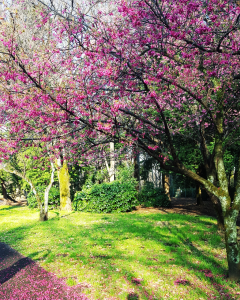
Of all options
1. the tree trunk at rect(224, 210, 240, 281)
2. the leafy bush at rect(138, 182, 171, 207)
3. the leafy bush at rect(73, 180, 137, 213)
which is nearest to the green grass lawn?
the tree trunk at rect(224, 210, 240, 281)

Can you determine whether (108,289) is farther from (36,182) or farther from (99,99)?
(36,182)

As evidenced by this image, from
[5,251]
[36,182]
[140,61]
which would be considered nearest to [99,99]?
[140,61]

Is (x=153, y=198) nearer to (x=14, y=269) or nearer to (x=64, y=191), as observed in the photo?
(x=64, y=191)

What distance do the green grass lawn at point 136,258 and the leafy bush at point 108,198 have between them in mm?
6438

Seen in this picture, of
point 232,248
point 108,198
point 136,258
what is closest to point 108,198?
point 108,198

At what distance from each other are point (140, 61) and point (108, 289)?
554 cm

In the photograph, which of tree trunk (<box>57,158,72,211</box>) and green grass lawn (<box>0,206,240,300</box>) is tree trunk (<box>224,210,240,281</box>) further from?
tree trunk (<box>57,158,72,211</box>)

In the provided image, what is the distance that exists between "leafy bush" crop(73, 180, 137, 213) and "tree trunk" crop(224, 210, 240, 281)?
39.9 feet

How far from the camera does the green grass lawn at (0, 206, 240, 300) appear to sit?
5.01m

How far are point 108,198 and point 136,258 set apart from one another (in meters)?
10.8

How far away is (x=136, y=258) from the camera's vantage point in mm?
6719

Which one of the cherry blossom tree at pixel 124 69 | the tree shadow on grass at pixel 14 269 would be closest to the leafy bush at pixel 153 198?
the cherry blossom tree at pixel 124 69

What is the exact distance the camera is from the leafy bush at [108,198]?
57.1 feet

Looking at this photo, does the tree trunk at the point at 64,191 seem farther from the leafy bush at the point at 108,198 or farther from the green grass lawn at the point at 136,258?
the green grass lawn at the point at 136,258
